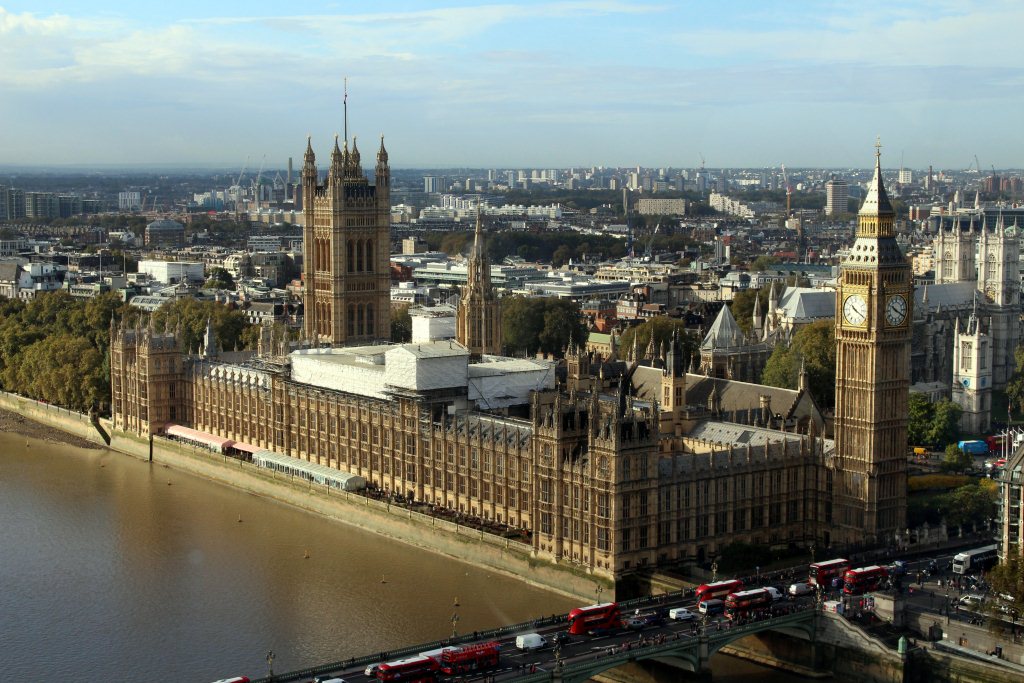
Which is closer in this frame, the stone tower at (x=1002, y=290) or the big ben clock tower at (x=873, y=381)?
the big ben clock tower at (x=873, y=381)

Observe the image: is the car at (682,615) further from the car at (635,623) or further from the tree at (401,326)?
the tree at (401,326)

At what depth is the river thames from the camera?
4947 cm

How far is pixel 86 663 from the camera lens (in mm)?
49000

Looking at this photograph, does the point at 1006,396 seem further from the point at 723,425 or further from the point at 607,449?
the point at 607,449

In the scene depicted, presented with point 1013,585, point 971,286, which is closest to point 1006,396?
point 971,286

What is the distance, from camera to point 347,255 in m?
90.0

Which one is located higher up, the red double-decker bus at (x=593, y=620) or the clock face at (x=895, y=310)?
the clock face at (x=895, y=310)

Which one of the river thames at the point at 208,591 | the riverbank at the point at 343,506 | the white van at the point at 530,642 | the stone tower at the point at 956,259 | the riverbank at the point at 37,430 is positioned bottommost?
the river thames at the point at 208,591

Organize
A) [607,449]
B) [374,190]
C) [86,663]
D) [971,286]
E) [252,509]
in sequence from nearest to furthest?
[86,663] → [607,449] → [252,509] → [374,190] → [971,286]

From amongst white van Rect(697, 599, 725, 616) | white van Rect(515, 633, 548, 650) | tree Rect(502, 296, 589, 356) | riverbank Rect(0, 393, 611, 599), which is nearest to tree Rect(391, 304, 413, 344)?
tree Rect(502, 296, 589, 356)

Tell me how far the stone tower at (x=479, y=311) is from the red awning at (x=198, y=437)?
1277cm

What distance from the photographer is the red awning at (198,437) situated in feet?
257

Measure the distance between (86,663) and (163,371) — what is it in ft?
120

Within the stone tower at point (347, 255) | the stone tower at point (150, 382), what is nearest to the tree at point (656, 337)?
the stone tower at point (347, 255)
